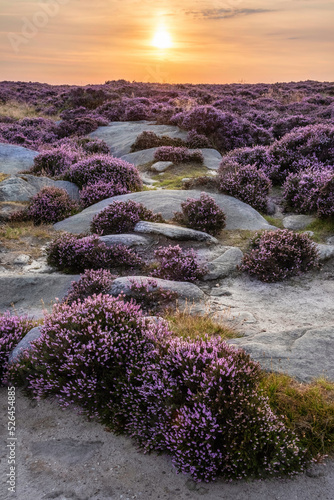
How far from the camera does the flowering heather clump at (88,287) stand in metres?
7.17

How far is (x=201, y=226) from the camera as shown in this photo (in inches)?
408

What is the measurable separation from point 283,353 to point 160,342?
5.00 ft

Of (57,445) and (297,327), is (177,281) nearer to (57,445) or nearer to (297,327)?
(297,327)

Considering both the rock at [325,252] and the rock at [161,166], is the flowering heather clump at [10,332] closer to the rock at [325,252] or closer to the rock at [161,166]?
the rock at [325,252]

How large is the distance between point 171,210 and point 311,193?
386 centimetres

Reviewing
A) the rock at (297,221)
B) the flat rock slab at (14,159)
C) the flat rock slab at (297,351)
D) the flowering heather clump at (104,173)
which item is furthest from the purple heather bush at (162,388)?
the flat rock slab at (14,159)

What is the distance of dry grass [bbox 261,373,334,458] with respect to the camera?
4.04 metres

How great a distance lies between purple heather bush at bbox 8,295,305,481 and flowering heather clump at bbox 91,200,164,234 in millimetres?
4458

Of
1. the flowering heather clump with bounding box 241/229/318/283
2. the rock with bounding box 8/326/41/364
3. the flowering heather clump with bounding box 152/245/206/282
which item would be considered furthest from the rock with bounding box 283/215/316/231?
the rock with bounding box 8/326/41/364

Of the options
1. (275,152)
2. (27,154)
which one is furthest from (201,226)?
(27,154)

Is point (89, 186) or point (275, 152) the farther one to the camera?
point (275, 152)

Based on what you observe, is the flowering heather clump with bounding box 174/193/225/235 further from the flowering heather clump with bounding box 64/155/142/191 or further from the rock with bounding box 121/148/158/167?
the rock with bounding box 121/148/158/167

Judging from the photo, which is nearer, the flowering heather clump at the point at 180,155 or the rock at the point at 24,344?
the rock at the point at 24,344

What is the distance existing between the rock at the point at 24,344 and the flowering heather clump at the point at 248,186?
27.2 ft
